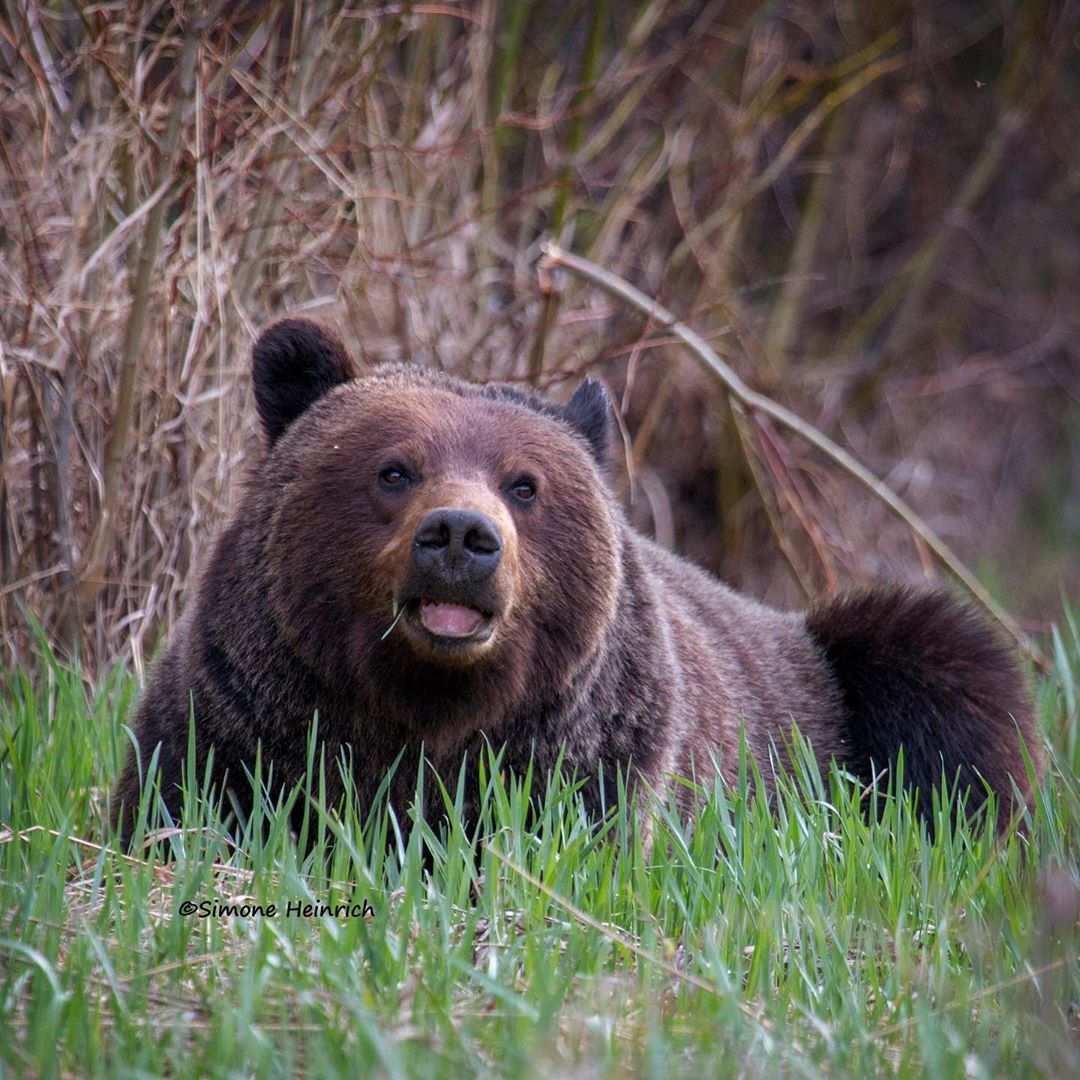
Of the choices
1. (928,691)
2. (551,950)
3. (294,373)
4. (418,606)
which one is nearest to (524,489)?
(418,606)

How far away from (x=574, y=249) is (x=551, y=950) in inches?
243

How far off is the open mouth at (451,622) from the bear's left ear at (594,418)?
3.38 ft

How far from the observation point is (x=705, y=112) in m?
9.09

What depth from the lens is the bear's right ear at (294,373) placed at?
4.45 m

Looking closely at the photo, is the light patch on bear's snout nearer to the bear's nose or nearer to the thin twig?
the bear's nose

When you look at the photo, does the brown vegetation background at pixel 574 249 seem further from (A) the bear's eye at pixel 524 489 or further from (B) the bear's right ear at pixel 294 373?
(A) the bear's eye at pixel 524 489

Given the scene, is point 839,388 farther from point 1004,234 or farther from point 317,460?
point 317,460

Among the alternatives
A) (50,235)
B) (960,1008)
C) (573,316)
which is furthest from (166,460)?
(960,1008)

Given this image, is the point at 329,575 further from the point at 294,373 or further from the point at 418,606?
the point at 294,373

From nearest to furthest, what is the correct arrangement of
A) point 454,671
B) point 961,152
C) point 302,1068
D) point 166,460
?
point 302,1068 → point 454,671 → point 166,460 → point 961,152

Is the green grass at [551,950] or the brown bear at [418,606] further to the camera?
the brown bear at [418,606]

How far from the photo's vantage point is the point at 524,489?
13.7 ft

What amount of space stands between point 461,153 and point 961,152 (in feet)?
20.9

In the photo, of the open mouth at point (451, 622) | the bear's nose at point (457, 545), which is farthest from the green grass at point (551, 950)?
the bear's nose at point (457, 545)
